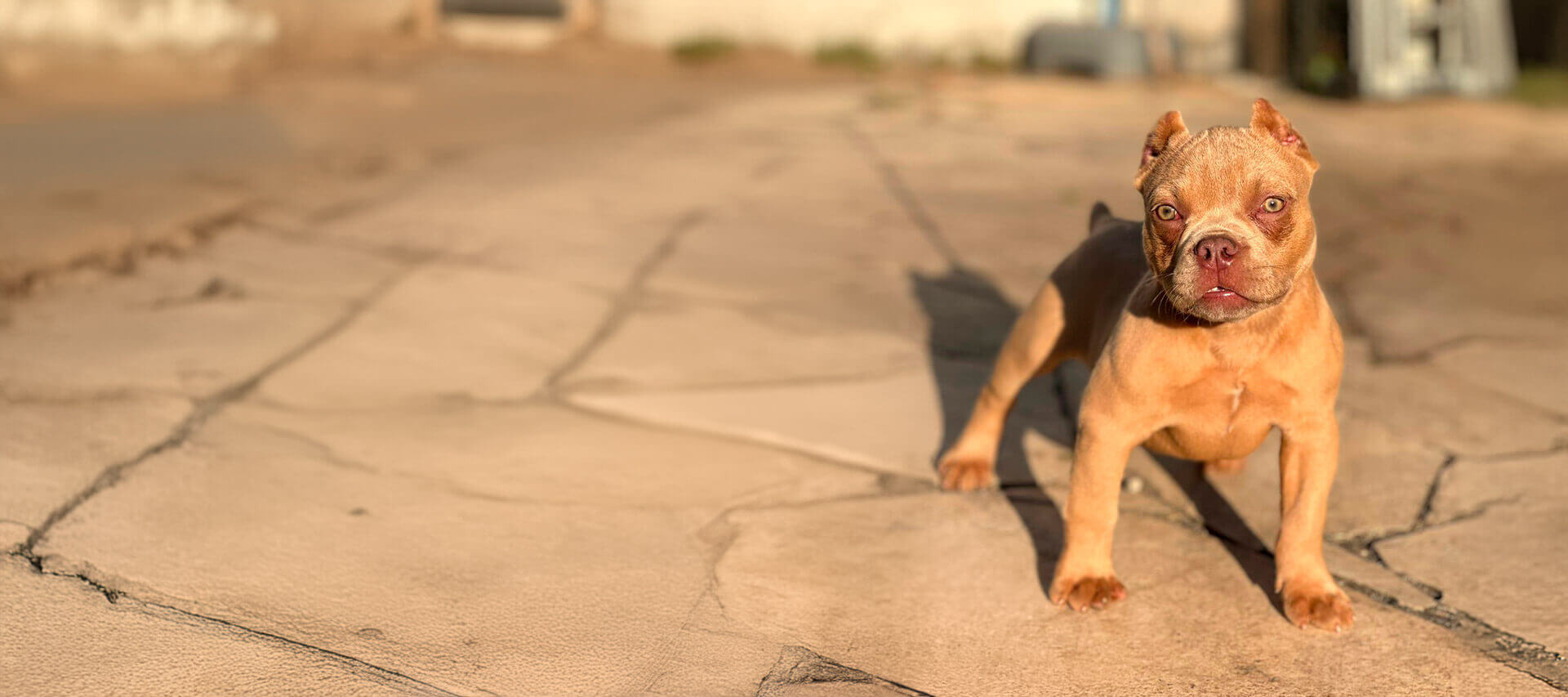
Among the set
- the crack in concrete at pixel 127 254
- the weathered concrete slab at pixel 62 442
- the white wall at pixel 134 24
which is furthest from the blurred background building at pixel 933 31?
the weathered concrete slab at pixel 62 442

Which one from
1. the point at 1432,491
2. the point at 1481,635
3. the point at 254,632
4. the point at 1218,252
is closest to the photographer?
the point at 1218,252

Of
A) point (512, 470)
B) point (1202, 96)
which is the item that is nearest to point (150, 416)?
point (512, 470)

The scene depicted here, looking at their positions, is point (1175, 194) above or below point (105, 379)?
above

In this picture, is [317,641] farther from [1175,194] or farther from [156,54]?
[156,54]

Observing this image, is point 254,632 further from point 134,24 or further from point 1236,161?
point 134,24

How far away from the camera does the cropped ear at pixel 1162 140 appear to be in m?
2.73

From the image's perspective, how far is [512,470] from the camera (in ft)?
11.6

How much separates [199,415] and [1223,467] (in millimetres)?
2764

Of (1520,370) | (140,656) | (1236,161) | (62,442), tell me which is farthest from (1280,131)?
(62,442)

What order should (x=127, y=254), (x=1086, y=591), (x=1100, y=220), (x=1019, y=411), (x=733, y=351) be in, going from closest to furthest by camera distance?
(x=1086, y=591)
(x=1100, y=220)
(x=1019, y=411)
(x=733, y=351)
(x=127, y=254)

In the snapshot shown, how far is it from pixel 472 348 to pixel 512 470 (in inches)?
41.9

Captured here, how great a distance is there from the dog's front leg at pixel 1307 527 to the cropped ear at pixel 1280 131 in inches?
21.0

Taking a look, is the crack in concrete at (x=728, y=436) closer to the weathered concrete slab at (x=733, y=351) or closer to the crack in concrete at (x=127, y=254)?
the weathered concrete slab at (x=733, y=351)

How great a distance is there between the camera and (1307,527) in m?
2.85
